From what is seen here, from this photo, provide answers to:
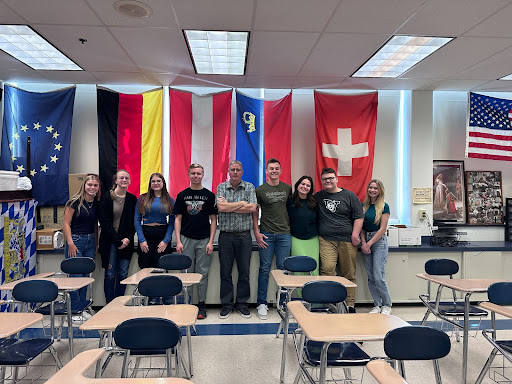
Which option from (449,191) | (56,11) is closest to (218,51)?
(56,11)

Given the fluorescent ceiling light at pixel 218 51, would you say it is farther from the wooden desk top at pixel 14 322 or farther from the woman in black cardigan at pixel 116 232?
the wooden desk top at pixel 14 322

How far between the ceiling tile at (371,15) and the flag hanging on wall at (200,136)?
211cm

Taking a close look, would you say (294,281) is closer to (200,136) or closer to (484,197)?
(200,136)

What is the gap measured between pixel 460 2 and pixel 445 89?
8.53ft

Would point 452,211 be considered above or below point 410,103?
below

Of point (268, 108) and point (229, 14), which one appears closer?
point (229, 14)

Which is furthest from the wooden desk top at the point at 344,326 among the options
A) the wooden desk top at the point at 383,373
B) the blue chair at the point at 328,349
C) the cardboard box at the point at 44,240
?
the cardboard box at the point at 44,240

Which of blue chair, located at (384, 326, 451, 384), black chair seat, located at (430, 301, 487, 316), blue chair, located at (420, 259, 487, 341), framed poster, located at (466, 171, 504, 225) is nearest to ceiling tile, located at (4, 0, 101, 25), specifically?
blue chair, located at (384, 326, 451, 384)

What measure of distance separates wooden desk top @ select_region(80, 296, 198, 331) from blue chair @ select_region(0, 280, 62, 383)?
0.47 metres

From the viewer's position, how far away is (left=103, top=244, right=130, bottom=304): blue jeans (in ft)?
13.7

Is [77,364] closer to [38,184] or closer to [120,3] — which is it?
[120,3]

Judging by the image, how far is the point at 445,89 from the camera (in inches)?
201

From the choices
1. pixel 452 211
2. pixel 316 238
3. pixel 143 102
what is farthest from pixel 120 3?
pixel 452 211

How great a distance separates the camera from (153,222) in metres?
4.16
